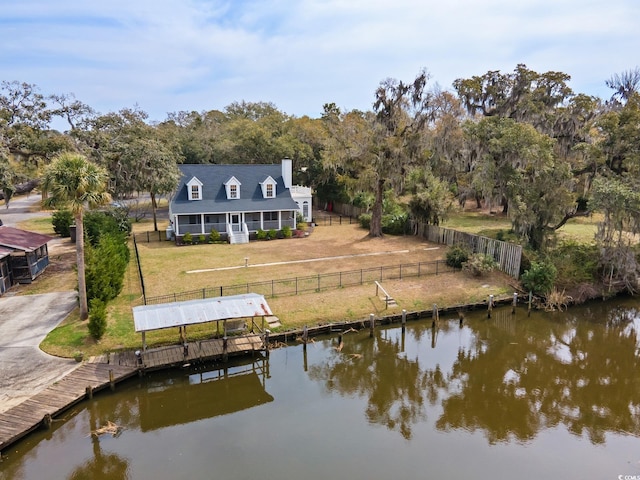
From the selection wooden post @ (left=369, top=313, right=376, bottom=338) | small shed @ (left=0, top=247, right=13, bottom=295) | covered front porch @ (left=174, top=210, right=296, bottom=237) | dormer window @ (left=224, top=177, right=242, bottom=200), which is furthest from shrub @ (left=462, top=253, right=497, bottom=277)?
small shed @ (left=0, top=247, right=13, bottom=295)

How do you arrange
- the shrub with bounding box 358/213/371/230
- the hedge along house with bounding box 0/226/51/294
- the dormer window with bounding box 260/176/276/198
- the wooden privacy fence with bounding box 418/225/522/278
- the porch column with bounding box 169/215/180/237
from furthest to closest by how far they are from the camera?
1. the shrub with bounding box 358/213/371/230
2. the dormer window with bounding box 260/176/276/198
3. the porch column with bounding box 169/215/180/237
4. the wooden privacy fence with bounding box 418/225/522/278
5. the hedge along house with bounding box 0/226/51/294

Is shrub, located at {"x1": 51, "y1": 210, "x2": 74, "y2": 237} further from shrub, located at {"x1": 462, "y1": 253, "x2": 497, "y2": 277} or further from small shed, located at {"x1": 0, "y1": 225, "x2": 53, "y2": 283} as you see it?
shrub, located at {"x1": 462, "y1": 253, "x2": 497, "y2": 277}

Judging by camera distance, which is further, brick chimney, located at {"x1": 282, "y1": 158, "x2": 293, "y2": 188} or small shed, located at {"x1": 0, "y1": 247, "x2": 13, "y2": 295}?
brick chimney, located at {"x1": 282, "y1": 158, "x2": 293, "y2": 188}

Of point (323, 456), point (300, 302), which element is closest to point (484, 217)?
point (300, 302)

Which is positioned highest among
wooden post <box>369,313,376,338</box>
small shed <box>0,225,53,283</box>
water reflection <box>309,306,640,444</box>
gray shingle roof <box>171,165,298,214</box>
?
gray shingle roof <box>171,165,298,214</box>

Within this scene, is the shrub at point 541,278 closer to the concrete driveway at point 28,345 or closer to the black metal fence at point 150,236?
the concrete driveway at point 28,345

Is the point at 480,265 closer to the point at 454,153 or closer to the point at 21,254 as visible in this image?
the point at 454,153

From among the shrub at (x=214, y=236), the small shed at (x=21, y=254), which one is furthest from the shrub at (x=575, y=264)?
the small shed at (x=21, y=254)
